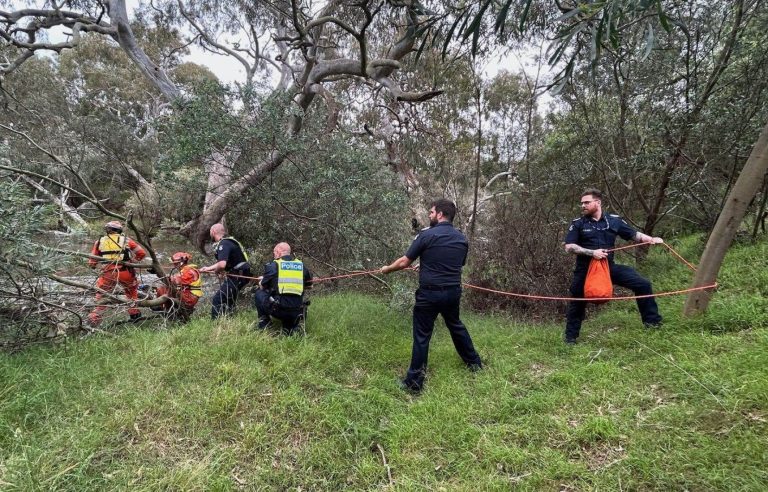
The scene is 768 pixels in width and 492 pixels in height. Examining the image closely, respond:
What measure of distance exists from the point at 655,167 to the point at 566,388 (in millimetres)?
5566

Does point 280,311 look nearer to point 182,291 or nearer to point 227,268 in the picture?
point 227,268

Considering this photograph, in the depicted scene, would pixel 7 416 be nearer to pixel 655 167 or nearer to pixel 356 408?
pixel 356 408

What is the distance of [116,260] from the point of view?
4.68 metres

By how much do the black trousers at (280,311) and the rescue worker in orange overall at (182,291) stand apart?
1327mm

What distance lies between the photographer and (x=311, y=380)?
3.69 metres

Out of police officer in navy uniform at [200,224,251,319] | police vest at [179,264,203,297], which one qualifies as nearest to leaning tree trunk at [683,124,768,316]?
police officer in navy uniform at [200,224,251,319]

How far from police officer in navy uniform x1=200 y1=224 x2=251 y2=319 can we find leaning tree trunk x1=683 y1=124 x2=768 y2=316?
521cm

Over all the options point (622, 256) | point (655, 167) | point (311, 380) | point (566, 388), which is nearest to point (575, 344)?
point (566, 388)

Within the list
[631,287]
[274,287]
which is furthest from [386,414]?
[631,287]

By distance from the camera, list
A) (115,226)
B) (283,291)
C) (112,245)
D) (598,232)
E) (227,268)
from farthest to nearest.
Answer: (227,268) → (112,245) → (115,226) → (283,291) → (598,232)

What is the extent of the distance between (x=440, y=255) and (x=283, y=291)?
188 cm

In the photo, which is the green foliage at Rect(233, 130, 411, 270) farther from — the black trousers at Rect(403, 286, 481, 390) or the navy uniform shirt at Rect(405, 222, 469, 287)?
the black trousers at Rect(403, 286, 481, 390)

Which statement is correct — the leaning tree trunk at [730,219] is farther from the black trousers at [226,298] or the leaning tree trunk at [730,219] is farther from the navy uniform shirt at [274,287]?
the black trousers at [226,298]

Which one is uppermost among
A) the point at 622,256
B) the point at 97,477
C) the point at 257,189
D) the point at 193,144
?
the point at 193,144
